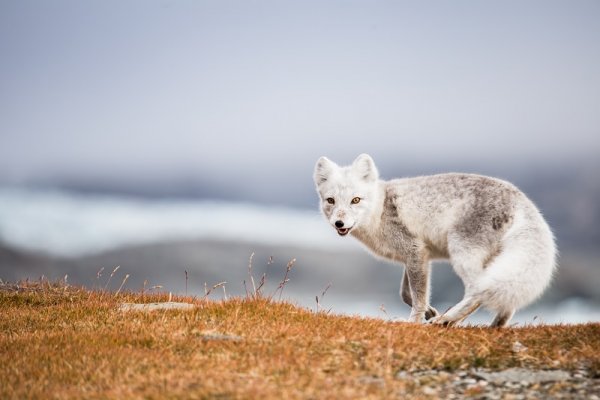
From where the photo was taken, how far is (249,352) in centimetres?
763

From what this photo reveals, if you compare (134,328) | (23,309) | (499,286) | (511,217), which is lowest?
(23,309)

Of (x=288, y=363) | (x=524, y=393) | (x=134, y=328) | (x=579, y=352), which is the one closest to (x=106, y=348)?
(x=134, y=328)

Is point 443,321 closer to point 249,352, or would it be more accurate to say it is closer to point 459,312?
point 459,312

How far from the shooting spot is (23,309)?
39.0ft

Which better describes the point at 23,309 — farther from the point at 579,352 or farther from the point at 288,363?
the point at 579,352

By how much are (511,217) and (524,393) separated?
3942 mm

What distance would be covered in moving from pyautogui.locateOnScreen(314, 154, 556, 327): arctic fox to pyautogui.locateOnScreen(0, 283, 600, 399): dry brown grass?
28.3 inches

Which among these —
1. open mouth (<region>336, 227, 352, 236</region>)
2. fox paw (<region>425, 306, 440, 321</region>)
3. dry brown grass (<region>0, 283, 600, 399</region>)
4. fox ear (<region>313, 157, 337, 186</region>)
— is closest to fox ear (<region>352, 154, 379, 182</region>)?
fox ear (<region>313, 157, 337, 186</region>)

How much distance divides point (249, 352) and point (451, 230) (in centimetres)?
426

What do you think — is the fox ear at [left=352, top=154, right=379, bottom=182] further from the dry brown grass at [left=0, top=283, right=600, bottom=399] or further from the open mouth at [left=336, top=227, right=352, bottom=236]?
the dry brown grass at [left=0, top=283, right=600, bottom=399]

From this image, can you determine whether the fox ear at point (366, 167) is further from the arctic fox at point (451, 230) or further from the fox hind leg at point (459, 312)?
the fox hind leg at point (459, 312)

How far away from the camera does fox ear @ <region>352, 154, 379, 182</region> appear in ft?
39.1

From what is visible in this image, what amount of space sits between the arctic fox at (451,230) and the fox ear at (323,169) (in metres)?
0.02

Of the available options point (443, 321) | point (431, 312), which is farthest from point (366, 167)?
point (443, 321)
